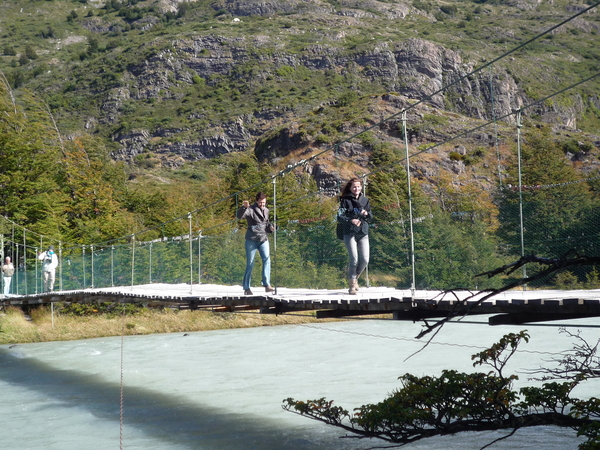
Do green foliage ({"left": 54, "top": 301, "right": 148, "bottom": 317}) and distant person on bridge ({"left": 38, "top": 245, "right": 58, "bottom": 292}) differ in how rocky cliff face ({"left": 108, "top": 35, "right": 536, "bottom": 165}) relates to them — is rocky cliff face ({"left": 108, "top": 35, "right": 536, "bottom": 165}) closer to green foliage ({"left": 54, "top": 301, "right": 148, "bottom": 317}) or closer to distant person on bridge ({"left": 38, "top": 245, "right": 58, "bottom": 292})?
green foliage ({"left": 54, "top": 301, "right": 148, "bottom": 317})

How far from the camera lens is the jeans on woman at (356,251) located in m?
6.66

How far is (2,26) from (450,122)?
74.6m

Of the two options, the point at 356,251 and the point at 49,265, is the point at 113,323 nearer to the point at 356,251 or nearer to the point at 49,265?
the point at 49,265

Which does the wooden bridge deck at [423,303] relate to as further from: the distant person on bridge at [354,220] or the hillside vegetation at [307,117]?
the hillside vegetation at [307,117]

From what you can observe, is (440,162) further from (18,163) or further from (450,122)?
(18,163)

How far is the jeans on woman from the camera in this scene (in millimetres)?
6660

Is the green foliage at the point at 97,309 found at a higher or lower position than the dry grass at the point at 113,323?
higher

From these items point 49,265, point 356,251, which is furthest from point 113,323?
point 356,251

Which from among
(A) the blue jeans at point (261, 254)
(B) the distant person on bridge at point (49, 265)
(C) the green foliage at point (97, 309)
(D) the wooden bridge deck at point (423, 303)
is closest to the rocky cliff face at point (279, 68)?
(C) the green foliage at point (97, 309)

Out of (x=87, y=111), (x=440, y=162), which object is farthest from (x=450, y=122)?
(x=87, y=111)

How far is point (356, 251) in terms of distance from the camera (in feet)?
22.1

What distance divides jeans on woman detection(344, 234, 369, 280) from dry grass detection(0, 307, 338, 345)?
1160cm

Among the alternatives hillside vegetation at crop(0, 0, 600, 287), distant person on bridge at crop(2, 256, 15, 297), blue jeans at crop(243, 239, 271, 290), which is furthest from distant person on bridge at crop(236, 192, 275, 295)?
distant person on bridge at crop(2, 256, 15, 297)

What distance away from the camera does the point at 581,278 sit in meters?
6.81
